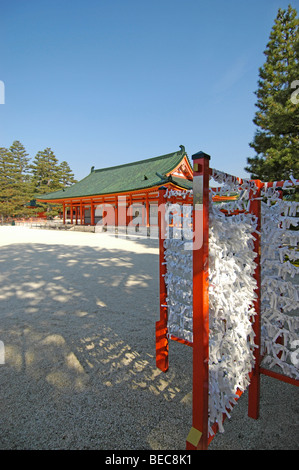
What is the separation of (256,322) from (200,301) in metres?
0.71

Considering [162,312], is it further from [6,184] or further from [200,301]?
[6,184]

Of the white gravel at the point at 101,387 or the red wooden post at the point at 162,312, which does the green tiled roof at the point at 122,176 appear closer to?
the white gravel at the point at 101,387

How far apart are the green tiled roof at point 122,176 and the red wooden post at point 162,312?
496 inches

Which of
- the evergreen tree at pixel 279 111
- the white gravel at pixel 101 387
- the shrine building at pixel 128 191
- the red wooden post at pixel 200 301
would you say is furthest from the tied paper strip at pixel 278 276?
the shrine building at pixel 128 191

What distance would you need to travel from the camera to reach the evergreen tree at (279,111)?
788 centimetres

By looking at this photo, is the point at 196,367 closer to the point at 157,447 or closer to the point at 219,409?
the point at 219,409

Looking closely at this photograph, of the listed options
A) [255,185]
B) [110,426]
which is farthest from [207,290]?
[110,426]

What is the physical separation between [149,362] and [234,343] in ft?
3.57

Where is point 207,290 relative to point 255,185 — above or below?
below

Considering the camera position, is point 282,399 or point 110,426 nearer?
point 110,426

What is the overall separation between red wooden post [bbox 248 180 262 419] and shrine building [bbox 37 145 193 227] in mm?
11492

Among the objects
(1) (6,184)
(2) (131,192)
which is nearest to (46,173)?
(1) (6,184)

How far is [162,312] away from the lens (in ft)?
6.70

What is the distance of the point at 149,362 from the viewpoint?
2.21 meters
